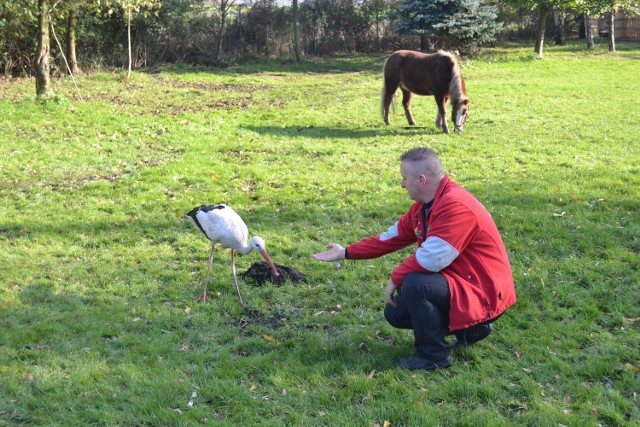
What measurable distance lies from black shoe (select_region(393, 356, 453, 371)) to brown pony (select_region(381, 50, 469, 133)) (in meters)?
9.84

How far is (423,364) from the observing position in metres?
4.61

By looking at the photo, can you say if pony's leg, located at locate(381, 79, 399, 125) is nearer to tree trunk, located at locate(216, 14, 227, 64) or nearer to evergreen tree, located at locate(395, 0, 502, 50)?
evergreen tree, located at locate(395, 0, 502, 50)

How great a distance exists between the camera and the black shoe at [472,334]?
4.79m

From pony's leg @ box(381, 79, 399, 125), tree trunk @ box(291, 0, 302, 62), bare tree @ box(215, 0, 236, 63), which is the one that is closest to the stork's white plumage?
pony's leg @ box(381, 79, 399, 125)

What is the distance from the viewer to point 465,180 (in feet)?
33.1

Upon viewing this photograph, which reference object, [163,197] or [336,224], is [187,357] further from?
[163,197]

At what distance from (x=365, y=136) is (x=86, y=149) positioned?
6.11 meters

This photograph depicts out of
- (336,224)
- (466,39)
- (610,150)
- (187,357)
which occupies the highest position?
(466,39)

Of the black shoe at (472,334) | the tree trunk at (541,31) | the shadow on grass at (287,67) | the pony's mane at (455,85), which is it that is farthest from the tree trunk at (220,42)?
the black shoe at (472,334)

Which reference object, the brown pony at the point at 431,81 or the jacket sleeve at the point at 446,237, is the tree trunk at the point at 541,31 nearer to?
the brown pony at the point at 431,81

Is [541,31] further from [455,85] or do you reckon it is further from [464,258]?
[464,258]

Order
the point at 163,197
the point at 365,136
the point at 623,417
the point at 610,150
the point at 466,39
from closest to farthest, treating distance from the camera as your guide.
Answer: the point at 623,417
the point at 163,197
the point at 610,150
the point at 365,136
the point at 466,39

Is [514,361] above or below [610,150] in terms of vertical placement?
below

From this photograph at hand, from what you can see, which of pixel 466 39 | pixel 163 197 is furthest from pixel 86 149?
pixel 466 39
